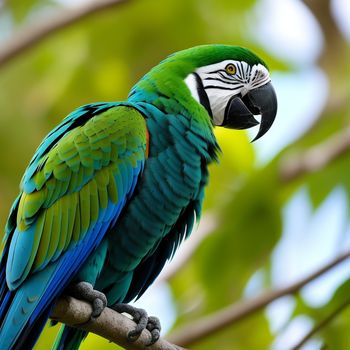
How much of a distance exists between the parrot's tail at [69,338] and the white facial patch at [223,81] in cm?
103

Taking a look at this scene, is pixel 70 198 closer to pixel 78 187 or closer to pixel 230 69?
pixel 78 187

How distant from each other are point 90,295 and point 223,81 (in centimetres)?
113

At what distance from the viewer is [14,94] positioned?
5809 millimetres

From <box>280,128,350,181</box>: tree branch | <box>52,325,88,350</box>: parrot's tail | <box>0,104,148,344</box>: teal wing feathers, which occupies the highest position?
<box>280,128,350,181</box>: tree branch

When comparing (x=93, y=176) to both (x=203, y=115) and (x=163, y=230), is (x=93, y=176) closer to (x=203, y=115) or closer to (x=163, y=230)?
(x=163, y=230)

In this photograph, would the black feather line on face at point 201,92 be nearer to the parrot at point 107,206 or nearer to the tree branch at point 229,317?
the parrot at point 107,206

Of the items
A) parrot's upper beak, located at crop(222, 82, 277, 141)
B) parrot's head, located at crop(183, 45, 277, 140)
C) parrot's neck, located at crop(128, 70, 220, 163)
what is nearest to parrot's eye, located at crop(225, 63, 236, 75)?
parrot's head, located at crop(183, 45, 277, 140)

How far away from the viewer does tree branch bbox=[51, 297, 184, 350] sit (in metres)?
3.07

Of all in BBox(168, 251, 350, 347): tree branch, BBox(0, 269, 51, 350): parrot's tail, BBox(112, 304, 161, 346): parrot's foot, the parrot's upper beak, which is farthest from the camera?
BBox(168, 251, 350, 347): tree branch

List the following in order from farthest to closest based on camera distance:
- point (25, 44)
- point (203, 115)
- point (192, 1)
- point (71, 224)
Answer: point (192, 1)
point (25, 44)
point (203, 115)
point (71, 224)

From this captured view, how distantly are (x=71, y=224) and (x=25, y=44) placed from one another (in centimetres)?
171

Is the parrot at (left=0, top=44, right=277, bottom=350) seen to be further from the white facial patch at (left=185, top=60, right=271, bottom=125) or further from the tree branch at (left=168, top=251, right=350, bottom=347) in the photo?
the tree branch at (left=168, top=251, right=350, bottom=347)

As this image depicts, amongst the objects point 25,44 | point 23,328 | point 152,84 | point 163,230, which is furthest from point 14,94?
point 23,328

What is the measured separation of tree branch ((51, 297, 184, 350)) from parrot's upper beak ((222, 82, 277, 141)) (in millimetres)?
1091
